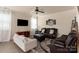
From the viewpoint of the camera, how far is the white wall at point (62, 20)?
76.1 inches

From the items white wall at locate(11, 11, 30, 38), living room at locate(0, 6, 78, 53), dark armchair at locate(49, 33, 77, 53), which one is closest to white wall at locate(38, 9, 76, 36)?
living room at locate(0, 6, 78, 53)

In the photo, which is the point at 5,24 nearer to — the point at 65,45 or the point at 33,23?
the point at 33,23

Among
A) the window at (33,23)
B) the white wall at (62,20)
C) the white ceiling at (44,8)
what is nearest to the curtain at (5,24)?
the white ceiling at (44,8)

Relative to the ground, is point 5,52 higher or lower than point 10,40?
lower

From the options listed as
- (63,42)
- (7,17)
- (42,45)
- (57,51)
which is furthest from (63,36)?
(7,17)

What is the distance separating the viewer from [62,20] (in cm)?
198

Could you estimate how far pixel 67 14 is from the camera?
1945 millimetres

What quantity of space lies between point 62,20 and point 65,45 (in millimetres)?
454

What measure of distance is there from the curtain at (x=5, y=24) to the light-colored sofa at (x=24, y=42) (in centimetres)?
15

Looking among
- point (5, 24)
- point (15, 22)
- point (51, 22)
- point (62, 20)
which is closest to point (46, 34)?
point (51, 22)

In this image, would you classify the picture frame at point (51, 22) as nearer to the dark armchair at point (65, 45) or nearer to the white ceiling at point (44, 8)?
the white ceiling at point (44, 8)
